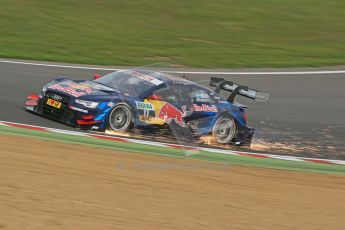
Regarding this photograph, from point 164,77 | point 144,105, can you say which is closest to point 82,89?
point 144,105

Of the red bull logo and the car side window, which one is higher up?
the car side window

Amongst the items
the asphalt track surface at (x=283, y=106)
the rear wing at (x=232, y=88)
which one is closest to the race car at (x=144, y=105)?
the rear wing at (x=232, y=88)

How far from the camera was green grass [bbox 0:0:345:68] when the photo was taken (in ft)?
60.4

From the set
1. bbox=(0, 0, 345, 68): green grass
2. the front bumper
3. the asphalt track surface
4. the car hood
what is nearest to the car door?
the asphalt track surface

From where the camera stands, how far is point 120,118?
34.0ft

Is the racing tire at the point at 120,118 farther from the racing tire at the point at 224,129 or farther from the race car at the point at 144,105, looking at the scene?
the racing tire at the point at 224,129

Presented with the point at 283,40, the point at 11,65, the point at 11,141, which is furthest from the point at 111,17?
the point at 11,141

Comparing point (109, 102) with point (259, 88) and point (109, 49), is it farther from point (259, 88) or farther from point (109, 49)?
point (109, 49)

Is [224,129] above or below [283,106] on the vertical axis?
below

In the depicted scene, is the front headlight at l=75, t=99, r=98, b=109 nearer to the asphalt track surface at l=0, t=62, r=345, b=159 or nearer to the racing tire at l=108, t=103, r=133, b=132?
the racing tire at l=108, t=103, r=133, b=132

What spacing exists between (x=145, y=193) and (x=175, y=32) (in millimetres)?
15597

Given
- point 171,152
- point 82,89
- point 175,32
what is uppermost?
point 175,32

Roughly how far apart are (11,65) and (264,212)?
10.5m

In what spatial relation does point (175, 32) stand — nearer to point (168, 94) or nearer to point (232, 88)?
point (232, 88)
